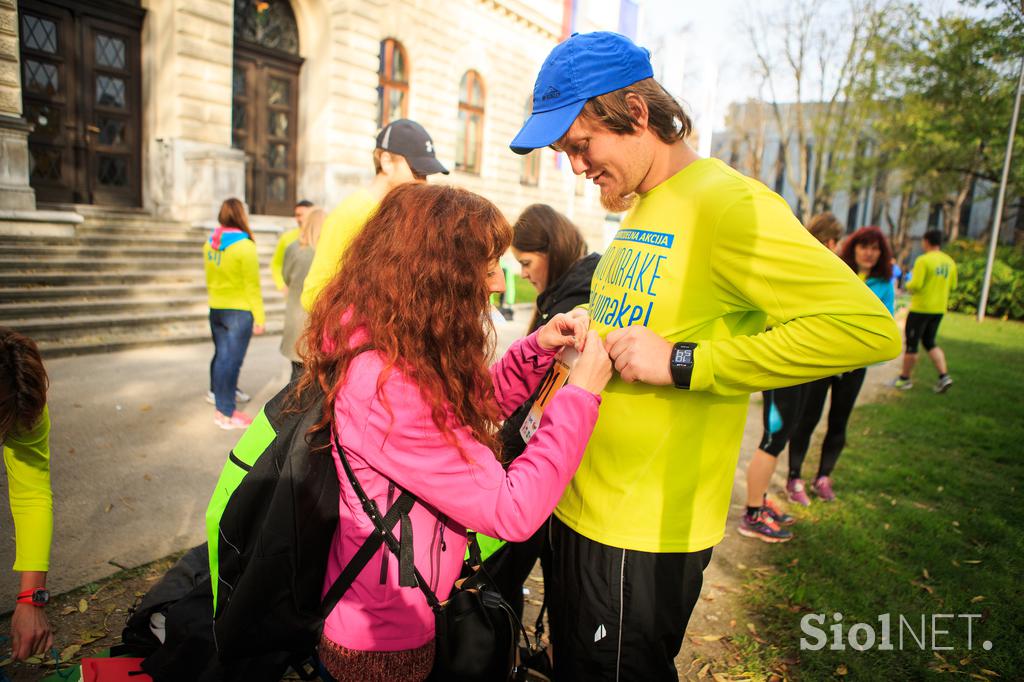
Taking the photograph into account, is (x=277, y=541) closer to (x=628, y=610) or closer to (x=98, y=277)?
(x=628, y=610)

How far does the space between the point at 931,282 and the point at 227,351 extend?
8780mm

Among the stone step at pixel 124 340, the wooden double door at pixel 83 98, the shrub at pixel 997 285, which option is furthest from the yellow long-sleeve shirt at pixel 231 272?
the shrub at pixel 997 285

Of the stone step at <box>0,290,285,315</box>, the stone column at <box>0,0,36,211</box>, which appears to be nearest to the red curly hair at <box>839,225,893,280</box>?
the stone step at <box>0,290,285,315</box>

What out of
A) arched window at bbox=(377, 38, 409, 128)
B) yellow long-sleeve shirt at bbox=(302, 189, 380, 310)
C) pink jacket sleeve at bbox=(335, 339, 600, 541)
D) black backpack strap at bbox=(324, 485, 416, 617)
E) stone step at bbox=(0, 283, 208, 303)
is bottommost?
stone step at bbox=(0, 283, 208, 303)

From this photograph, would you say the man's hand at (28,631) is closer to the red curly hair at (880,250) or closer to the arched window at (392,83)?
the red curly hair at (880,250)

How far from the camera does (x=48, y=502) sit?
6.86ft

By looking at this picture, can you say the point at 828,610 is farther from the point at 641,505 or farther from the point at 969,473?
the point at 969,473

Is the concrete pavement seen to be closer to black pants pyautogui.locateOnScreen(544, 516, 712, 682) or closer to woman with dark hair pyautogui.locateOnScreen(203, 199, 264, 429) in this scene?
woman with dark hair pyautogui.locateOnScreen(203, 199, 264, 429)

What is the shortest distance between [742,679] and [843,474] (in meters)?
3.22

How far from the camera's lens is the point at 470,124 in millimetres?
20344

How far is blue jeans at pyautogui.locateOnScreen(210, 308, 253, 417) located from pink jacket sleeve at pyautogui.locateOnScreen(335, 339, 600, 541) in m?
4.62

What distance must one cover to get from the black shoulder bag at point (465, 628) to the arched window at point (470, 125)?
19.3m

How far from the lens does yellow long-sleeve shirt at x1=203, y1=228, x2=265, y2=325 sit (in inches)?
219

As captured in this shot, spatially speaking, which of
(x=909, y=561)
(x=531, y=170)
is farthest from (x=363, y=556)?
(x=531, y=170)
